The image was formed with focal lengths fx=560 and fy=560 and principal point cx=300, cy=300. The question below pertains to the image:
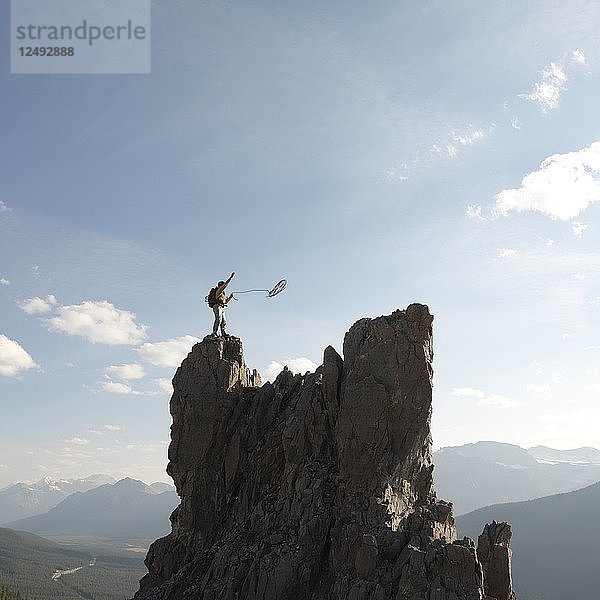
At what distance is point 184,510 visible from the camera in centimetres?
5938

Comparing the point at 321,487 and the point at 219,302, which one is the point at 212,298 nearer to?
the point at 219,302

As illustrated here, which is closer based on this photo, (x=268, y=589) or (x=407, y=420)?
(x=268, y=589)

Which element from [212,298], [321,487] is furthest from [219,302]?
[321,487]

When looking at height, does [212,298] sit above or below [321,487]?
above

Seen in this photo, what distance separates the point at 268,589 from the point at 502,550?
23.2 meters

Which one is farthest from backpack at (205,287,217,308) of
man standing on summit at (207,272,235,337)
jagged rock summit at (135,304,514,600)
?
jagged rock summit at (135,304,514,600)

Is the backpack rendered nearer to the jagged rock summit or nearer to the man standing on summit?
the man standing on summit

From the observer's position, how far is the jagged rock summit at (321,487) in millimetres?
47031

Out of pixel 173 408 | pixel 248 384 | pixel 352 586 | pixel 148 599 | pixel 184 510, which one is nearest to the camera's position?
pixel 352 586

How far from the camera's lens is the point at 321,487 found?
52844mm

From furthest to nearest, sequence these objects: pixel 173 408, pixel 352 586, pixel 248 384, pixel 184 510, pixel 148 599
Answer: pixel 248 384
pixel 173 408
pixel 184 510
pixel 148 599
pixel 352 586

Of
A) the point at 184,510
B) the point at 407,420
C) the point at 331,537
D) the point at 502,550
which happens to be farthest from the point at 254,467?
the point at 502,550

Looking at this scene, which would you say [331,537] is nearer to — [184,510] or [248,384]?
[184,510]

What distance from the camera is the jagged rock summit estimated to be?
47031 mm
